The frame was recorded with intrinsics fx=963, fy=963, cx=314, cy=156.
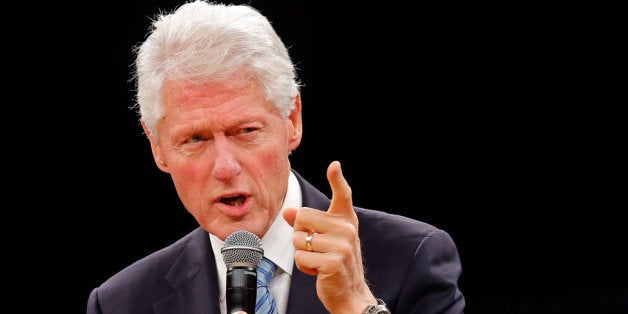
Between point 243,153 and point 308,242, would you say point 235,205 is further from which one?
point 308,242

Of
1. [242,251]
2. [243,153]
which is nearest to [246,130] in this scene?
[243,153]

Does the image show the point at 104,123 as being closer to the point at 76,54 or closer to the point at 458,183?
the point at 76,54

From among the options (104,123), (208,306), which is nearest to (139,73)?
(208,306)

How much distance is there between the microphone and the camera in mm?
1573

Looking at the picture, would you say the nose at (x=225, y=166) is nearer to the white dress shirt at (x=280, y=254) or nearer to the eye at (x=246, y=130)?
the eye at (x=246, y=130)

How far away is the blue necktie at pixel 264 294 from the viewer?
212 cm

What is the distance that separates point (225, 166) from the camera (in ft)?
6.63

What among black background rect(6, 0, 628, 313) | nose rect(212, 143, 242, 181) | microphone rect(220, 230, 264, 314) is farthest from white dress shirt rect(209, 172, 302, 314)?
Answer: black background rect(6, 0, 628, 313)

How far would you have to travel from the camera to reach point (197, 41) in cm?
211

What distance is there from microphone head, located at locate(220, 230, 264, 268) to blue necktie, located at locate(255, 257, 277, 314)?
0.41m

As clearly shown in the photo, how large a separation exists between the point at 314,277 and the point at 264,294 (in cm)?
14

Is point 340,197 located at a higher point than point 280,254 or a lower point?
higher

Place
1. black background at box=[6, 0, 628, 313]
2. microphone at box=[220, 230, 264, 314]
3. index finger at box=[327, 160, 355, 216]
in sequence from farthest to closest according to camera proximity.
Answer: black background at box=[6, 0, 628, 313]
index finger at box=[327, 160, 355, 216]
microphone at box=[220, 230, 264, 314]

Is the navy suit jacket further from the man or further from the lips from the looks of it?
the lips
